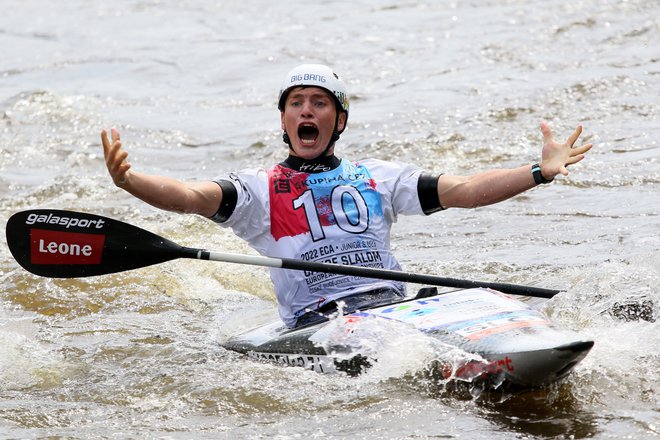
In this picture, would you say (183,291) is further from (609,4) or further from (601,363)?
(609,4)

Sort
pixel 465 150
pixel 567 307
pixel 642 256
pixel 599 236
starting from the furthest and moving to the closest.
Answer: pixel 465 150, pixel 599 236, pixel 642 256, pixel 567 307

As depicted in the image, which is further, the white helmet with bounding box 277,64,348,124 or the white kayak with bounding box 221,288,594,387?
the white helmet with bounding box 277,64,348,124

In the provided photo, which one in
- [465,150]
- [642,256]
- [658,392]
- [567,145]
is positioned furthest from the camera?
[465,150]

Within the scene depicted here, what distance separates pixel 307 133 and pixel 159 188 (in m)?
1.06

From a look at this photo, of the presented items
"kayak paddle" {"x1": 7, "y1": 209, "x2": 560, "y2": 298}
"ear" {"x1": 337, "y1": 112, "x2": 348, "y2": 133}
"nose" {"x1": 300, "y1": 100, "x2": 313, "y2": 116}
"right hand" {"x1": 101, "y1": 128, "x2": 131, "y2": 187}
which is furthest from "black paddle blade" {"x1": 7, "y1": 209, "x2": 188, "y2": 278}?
"ear" {"x1": 337, "y1": 112, "x2": 348, "y2": 133}

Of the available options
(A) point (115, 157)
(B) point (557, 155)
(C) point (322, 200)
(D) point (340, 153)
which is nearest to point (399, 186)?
(C) point (322, 200)

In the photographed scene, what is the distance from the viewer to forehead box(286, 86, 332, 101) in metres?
6.35

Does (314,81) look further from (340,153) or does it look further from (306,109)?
(340,153)

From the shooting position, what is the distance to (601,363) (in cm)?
547

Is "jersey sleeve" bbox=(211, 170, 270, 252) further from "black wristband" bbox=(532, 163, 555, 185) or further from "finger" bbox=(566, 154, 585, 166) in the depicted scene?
"finger" bbox=(566, 154, 585, 166)

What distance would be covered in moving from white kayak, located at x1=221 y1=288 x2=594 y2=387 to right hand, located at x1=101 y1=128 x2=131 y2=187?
1.23 metres

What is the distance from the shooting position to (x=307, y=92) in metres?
6.35

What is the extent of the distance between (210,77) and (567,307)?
10544mm

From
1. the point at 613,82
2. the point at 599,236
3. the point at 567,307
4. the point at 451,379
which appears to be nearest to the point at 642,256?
the point at 599,236
